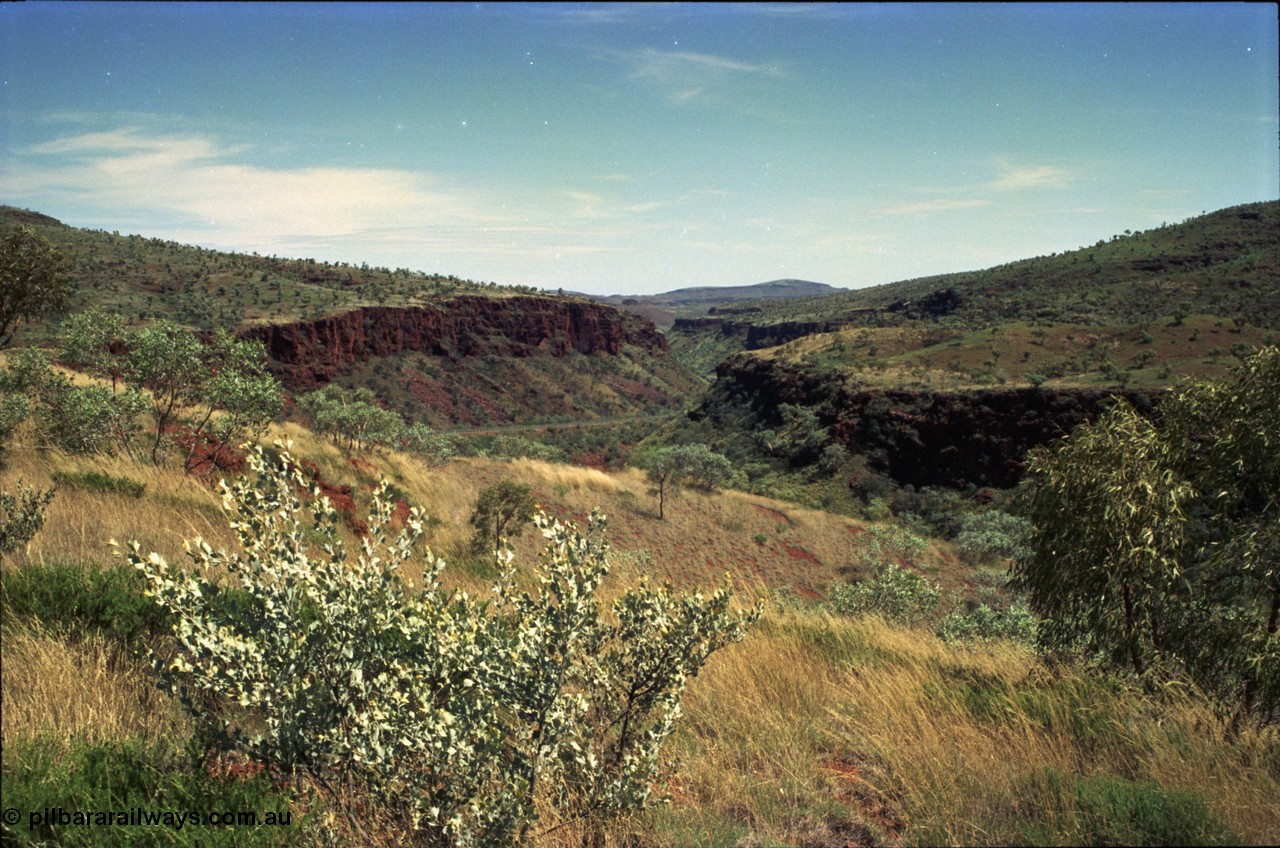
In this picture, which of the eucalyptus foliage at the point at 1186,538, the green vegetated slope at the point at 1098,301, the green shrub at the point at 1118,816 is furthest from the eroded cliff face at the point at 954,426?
the green shrub at the point at 1118,816

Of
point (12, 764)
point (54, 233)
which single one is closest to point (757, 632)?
point (12, 764)

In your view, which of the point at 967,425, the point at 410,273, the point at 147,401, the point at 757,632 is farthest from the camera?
the point at 410,273

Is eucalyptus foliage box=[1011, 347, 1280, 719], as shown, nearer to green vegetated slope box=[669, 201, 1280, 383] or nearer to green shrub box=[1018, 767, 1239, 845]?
green shrub box=[1018, 767, 1239, 845]

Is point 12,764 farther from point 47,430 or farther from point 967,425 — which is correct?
point 967,425

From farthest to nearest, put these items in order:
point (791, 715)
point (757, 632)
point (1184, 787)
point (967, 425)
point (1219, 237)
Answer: point (1219, 237) < point (967, 425) < point (757, 632) < point (791, 715) < point (1184, 787)

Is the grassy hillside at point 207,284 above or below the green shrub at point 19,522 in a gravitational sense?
above

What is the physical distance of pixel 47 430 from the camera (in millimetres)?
9484

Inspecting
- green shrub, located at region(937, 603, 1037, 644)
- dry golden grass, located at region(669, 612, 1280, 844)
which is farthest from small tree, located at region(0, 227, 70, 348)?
green shrub, located at region(937, 603, 1037, 644)

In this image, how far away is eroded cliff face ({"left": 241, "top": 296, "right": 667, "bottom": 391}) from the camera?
6350cm

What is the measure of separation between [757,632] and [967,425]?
43847mm

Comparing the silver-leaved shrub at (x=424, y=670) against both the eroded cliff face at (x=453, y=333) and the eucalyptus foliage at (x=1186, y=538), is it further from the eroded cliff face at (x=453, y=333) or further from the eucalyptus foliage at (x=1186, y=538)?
A: the eroded cliff face at (x=453, y=333)

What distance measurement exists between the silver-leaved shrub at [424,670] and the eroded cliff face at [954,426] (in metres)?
42.1

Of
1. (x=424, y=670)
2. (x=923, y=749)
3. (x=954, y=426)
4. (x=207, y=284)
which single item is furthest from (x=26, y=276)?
(x=207, y=284)

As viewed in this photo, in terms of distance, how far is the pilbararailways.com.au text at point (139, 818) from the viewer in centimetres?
268
